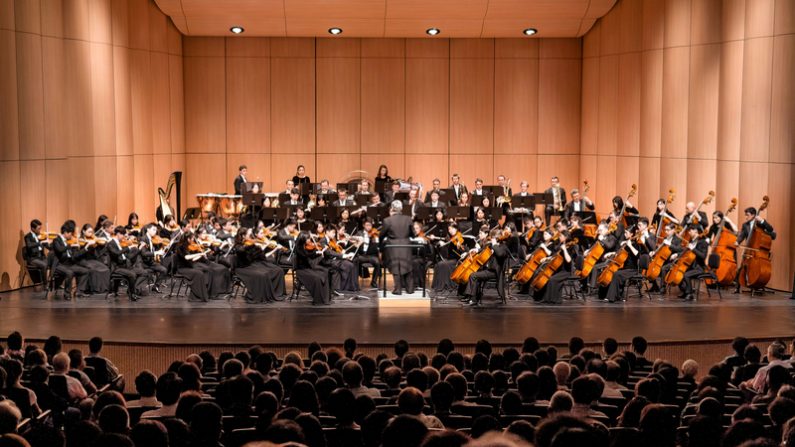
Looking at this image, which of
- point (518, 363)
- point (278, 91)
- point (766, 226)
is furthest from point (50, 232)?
point (766, 226)

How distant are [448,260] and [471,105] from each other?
25.3 ft

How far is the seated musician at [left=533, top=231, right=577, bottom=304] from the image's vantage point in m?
13.3

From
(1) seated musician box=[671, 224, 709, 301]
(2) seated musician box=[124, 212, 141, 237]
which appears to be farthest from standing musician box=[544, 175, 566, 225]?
(2) seated musician box=[124, 212, 141, 237]

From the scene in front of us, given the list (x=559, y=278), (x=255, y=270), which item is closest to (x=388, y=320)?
(x=255, y=270)

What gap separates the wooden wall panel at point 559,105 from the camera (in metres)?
21.3

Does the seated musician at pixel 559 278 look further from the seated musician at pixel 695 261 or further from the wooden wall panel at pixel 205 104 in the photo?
the wooden wall panel at pixel 205 104

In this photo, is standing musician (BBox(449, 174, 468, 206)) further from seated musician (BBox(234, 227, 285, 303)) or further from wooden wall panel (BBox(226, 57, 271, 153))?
wooden wall panel (BBox(226, 57, 271, 153))

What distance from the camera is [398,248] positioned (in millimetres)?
13562

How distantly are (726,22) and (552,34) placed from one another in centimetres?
568

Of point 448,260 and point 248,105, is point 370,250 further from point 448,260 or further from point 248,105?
point 248,105

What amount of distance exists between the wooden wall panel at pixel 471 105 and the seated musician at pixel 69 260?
31.9ft

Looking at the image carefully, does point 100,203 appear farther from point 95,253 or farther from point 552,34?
point 552,34

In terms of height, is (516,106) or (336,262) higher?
(516,106)

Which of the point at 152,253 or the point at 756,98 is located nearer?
the point at 152,253
